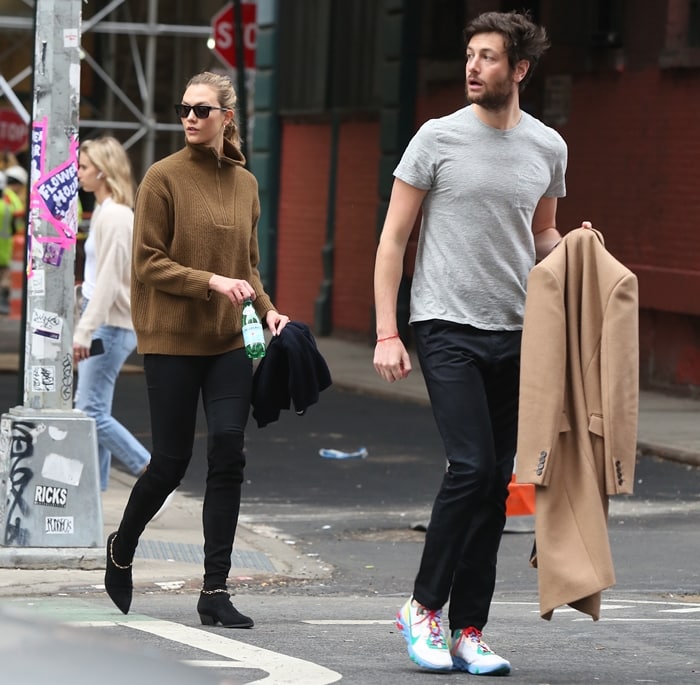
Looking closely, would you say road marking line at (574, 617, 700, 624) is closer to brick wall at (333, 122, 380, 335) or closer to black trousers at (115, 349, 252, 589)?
black trousers at (115, 349, 252, 589)

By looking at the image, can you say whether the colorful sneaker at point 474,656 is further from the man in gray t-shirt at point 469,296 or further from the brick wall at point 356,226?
the brick wall at point 356,226

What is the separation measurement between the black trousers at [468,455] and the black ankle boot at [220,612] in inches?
36.3

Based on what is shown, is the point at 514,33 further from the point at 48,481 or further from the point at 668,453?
the point at 668,453

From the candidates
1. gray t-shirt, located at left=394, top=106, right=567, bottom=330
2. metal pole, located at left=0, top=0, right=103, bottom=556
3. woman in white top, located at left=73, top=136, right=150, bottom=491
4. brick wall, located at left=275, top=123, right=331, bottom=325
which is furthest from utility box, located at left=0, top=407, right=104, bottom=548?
brick wall, located at left=275, top=123, right=331, bottom=325

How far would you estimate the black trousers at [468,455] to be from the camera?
18.3 feet

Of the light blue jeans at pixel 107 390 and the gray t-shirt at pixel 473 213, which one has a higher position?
the gray t-shirt at pixel 473 213

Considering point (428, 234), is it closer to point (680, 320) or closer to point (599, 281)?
point (599, 281)

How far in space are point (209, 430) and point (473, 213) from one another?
1361 millimetres

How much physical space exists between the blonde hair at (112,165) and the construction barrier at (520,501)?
2.49 meters

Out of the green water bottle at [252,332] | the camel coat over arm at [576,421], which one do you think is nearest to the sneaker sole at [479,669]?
the camel coat over arm at [576,421]

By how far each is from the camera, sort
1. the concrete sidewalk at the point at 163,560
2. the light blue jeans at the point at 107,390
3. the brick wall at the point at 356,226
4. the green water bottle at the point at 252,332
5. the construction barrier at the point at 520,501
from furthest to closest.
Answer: the brick wall at the point at 356,226, the construction barrier at the point at 520,501, the light blue jeans at the point at 107,390, the concrete sidewalk at the point at 163,560, the green water bottle at the point at 252,332

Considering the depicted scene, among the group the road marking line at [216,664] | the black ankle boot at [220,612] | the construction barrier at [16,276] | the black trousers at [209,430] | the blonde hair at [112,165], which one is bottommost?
the construction barrier at [16,276]

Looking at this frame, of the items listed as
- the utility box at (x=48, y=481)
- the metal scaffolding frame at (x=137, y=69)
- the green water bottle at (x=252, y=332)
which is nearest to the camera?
the green water bottle at (x=252, y=332)

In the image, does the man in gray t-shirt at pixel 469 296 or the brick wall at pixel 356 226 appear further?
the brick wall at pixel 356 226
